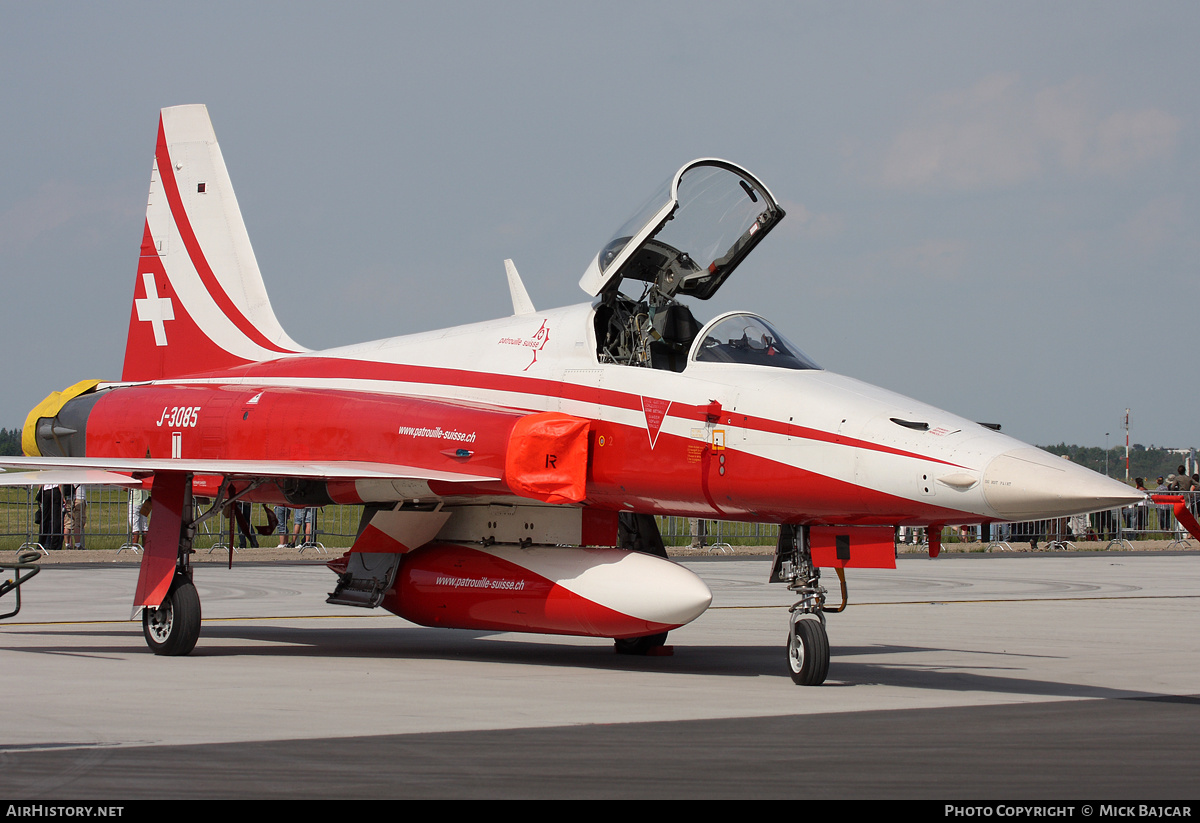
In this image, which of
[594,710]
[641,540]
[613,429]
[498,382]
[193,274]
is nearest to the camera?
[594,710]

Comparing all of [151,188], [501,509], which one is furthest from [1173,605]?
[151,188]

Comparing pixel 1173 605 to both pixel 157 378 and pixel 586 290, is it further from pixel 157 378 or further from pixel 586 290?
pixel 157 378

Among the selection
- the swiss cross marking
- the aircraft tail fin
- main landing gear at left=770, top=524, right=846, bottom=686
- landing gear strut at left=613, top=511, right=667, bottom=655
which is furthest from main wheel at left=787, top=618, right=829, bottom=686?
the swiss cross marking

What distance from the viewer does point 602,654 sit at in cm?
1250

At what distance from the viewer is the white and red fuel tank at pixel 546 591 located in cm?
1020

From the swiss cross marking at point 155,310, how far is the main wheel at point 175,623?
4.55m

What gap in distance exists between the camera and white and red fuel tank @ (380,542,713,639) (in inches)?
401

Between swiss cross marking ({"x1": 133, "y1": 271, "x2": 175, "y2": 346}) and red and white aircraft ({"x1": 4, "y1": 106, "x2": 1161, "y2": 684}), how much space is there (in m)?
1.31

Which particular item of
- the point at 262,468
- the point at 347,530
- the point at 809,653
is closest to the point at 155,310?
the point at 262,468

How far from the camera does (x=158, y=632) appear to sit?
1189cm

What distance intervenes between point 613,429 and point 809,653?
249 centimetres

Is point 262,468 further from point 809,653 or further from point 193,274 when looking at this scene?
point 193,274

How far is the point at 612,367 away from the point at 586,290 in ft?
2.67

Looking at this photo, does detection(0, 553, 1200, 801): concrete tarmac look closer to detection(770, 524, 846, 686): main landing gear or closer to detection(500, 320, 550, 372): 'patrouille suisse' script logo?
detection(770, 524, 846, 686): main landing gear
